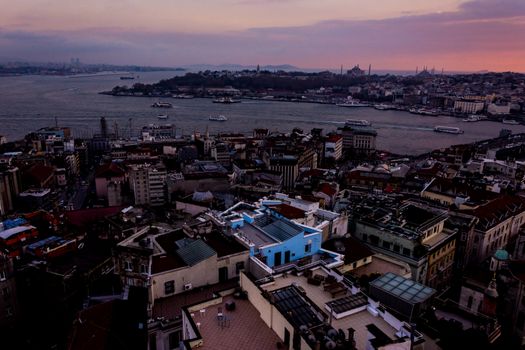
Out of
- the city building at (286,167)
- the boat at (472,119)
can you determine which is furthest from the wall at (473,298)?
the boat at (472,119)

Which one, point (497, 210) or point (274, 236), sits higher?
point (274, 236)

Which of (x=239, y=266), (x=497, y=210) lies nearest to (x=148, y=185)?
(x=239, y=266)

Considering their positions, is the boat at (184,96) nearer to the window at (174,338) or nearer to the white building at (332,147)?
the white building at (332,147)

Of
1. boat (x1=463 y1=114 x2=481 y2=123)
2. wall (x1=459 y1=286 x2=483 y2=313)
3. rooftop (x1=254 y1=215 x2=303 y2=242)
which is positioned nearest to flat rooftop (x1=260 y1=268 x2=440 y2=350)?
rooftop (x1=254 y1=215 x2=303 y2=242)

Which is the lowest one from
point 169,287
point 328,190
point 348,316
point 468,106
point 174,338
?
point 468,106

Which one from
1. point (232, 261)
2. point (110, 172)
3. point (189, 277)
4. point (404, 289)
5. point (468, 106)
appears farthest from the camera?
point (468, 106)

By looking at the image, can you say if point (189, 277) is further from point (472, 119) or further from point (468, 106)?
point (468, 106)
